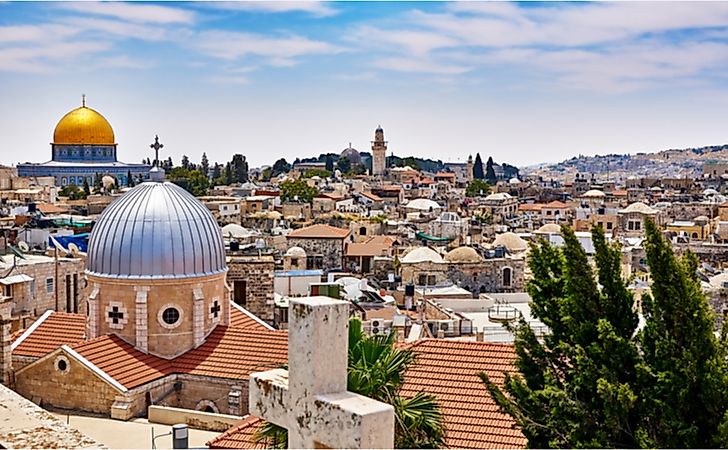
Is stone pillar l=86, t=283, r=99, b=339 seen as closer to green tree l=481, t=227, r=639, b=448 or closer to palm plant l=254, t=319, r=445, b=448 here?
palm plant l=254, t=319, r=445, b=448

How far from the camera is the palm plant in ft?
23.5

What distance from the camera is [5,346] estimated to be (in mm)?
13578

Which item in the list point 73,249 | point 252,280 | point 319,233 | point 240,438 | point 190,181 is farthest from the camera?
point 190,181

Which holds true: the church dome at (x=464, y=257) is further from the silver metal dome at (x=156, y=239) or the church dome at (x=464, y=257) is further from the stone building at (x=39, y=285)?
the silver metal dome at (x=156, y=239)

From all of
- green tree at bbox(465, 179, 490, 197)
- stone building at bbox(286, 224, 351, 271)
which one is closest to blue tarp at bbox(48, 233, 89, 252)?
stone building at bbox(286, 224, 351, 271)

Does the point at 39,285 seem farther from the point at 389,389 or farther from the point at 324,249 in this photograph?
the point at 324,249

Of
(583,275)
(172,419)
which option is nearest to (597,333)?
(583,275)

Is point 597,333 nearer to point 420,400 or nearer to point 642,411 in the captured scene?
point 642,411

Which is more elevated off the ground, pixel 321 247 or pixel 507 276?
pixel 321 247

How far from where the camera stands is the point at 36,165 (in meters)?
86.9

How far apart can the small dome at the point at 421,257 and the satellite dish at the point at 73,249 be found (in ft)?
40.9

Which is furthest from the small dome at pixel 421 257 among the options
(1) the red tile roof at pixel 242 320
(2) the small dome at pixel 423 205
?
(2) the small dome at pixel 423 205

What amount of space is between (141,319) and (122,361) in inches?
32.4

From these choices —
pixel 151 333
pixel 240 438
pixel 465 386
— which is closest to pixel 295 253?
pixel 151 333
